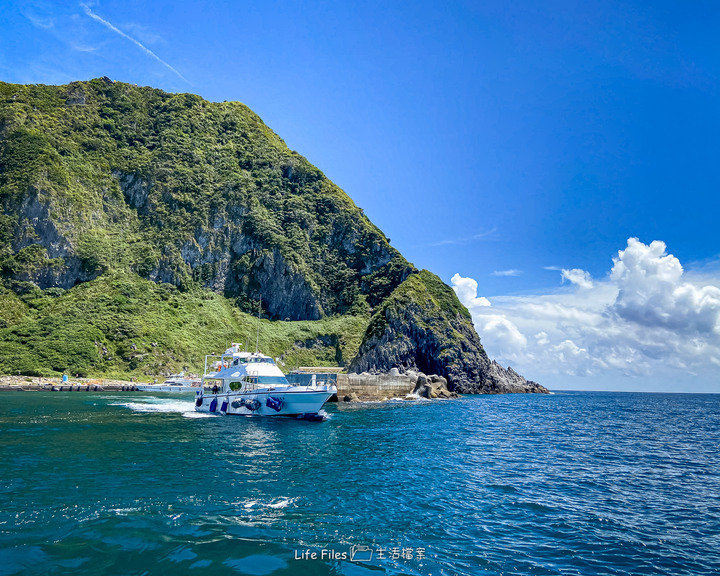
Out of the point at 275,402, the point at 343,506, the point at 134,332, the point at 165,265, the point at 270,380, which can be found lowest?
the point at 275,402

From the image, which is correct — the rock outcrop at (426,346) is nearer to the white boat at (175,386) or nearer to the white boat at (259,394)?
the white boat at (175,386)

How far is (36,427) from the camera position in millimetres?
36062

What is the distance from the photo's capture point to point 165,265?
503ft

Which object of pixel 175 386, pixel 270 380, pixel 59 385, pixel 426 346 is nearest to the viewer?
pixel 270 380

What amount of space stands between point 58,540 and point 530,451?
28898 millimetres

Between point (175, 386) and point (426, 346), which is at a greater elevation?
point (426, 346)

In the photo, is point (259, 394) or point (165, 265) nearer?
point (259, 394)

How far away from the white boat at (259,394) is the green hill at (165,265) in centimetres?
7123

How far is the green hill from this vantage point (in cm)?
12281

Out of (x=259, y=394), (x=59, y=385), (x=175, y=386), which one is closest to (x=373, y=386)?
(x=259, y=394)

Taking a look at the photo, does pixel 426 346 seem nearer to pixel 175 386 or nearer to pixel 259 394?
pixel 175 386

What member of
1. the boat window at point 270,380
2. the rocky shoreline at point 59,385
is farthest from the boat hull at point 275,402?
the rocky shoreline at point 59,385

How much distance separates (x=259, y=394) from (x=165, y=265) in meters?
120

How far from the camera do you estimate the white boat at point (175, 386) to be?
328 feet
